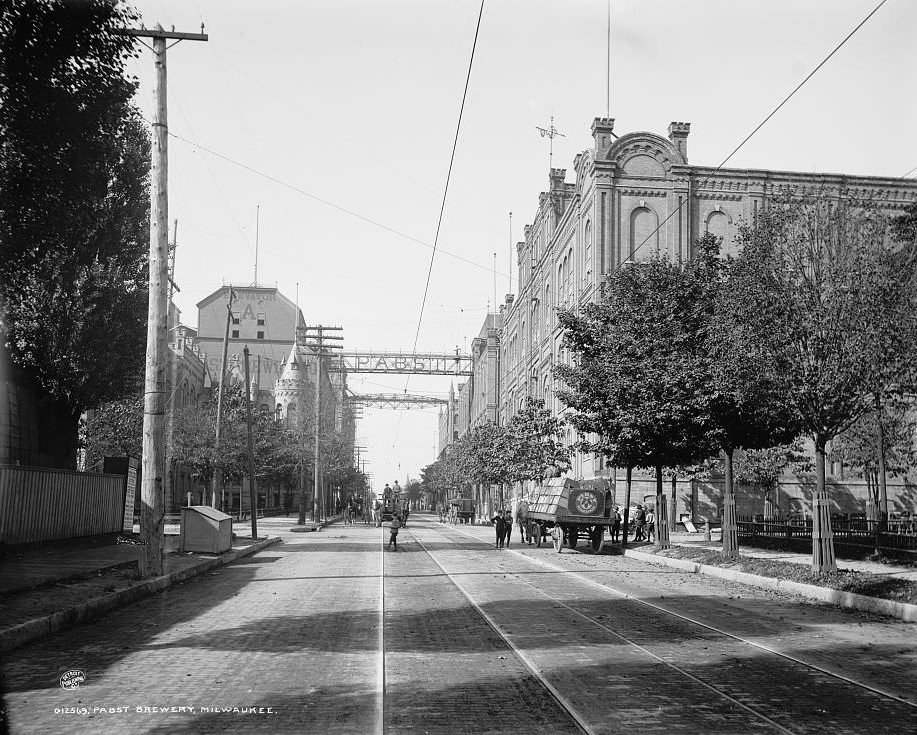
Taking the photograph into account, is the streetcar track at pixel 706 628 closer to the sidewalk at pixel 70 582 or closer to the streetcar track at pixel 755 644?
the streetcar track at pixel 755 644

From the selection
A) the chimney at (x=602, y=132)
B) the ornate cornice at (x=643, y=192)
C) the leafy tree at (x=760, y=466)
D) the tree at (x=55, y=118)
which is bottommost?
the leafy tree at (x=760, y=466)

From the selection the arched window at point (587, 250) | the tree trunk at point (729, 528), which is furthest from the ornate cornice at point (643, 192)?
the tree trunk at point (729, 528)

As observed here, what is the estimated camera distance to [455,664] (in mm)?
9086

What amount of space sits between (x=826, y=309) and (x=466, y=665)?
1075cm

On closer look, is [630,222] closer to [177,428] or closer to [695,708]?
[177,428]

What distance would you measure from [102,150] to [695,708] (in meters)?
11.2

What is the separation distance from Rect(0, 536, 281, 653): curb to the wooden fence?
376 centimetres

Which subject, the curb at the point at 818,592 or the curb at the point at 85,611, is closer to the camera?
the curb at the point at 85,611

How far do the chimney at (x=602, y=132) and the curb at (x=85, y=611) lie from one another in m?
35.2

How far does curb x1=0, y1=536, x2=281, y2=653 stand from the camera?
9.94 m

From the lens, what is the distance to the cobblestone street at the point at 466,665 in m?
6.87

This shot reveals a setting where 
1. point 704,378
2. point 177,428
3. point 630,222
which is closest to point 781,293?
point 704,378

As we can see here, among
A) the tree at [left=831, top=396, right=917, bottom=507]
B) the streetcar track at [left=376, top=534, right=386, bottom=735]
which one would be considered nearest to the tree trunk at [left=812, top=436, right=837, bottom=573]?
the streetcar track at [left=376, top=534, right=386, bottom=735]

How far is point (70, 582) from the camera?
15078 mm
